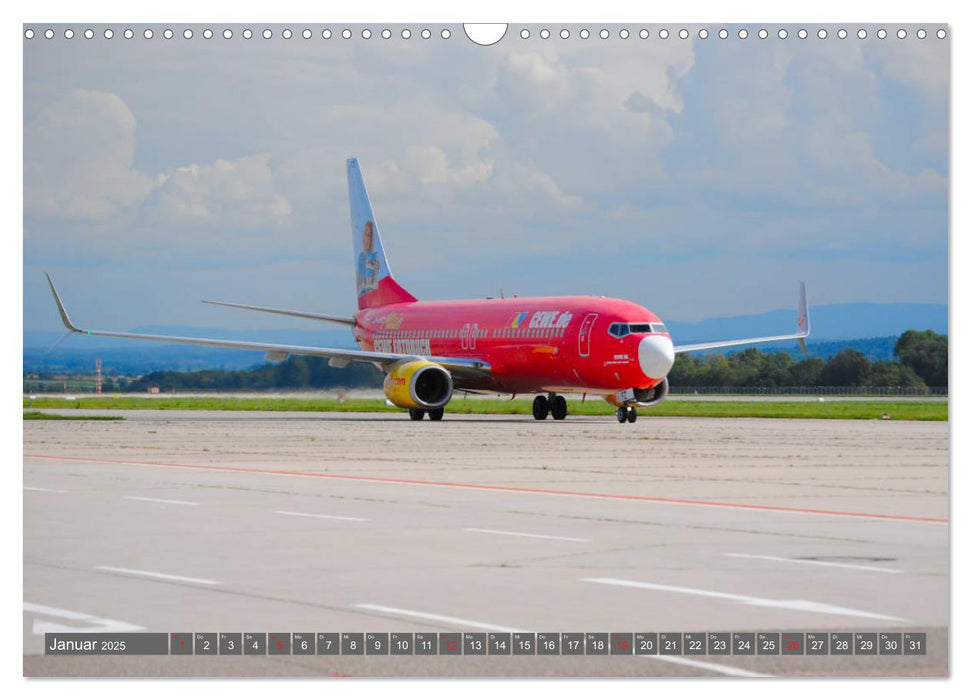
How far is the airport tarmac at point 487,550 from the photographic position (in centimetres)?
739

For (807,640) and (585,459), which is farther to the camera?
(585,459)

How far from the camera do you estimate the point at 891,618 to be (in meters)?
7.96

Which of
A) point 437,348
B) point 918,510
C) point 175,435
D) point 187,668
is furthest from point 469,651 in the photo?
point 437,348

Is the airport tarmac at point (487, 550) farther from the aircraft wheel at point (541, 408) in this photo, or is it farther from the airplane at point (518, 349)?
the aircraft wheel at point (541, 408)

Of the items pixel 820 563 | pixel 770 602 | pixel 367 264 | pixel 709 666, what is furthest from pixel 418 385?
pixel 709 666

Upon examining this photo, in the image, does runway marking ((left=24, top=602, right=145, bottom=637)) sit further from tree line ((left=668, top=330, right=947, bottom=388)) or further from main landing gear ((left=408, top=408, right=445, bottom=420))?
main landing gear ((left=408, top=408, right=445, bottom=420))

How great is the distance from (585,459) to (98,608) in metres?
18.6

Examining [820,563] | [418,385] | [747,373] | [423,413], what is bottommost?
[820,563]

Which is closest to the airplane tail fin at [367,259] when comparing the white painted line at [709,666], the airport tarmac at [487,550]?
the airport tarmac at [487,550]

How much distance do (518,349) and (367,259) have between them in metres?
15.6

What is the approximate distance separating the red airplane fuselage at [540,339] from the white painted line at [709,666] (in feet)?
118

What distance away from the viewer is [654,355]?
41906 millimetres

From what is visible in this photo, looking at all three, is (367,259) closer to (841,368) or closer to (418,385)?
(418,385)

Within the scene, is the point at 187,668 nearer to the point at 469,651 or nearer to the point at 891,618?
the point at 469,651
